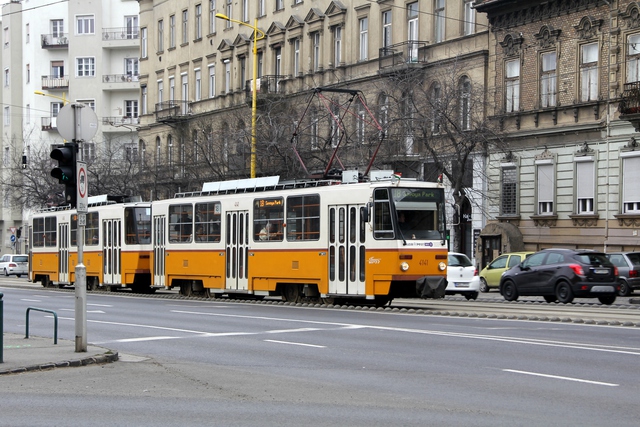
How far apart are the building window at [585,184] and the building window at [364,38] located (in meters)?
13.9

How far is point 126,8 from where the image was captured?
84.4m

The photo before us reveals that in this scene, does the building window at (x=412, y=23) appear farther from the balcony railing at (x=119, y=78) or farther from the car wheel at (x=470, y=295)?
the balcony railing at (x=119, y=78)

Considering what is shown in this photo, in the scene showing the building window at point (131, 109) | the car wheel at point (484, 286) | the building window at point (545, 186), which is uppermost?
the building window at point (131, 109)

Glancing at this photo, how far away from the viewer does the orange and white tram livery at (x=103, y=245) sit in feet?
120

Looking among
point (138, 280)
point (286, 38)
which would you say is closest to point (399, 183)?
point (138, 280)

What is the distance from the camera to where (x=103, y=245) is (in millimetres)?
38406

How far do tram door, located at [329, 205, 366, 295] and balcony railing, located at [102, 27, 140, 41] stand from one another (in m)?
60.7

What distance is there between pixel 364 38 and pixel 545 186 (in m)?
13.4

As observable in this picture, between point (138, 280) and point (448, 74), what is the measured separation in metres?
14.8

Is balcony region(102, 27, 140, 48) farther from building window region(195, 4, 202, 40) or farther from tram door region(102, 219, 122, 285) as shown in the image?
tram door region(102, 219, 122, 285)

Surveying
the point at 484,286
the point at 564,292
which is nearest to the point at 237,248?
the point at 564,292

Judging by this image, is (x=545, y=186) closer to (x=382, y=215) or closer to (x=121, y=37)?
(x=382, y=215)

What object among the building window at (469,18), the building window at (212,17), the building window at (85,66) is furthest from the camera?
the building window at (85,66)

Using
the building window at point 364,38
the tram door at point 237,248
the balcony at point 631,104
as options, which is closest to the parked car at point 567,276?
the tram door at point 237,248
